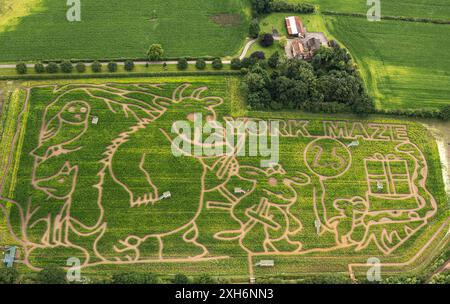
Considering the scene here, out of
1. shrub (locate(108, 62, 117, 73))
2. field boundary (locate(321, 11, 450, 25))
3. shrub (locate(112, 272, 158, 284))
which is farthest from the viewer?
field boundary (locate(321, 11, 450, 25))

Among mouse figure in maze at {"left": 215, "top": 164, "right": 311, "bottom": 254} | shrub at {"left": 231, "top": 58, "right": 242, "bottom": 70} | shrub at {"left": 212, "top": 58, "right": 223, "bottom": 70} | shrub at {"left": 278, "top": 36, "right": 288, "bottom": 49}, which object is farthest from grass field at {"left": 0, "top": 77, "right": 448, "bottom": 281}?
shrub at {"left": 278, "top": 36, "right": 288, "bottom": 49}

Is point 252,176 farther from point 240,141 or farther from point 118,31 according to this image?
point 118,31

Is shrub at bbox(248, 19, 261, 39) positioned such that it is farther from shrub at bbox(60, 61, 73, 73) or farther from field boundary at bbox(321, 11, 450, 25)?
shrub at bbox(60, 61, 73, 73)

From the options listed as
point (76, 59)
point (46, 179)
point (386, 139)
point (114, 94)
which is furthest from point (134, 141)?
point (386, 139)

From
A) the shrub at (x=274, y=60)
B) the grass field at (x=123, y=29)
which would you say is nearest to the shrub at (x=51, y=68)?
the grass field at (x=123, y=29)

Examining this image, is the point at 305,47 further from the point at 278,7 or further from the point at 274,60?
the point at 278,7
